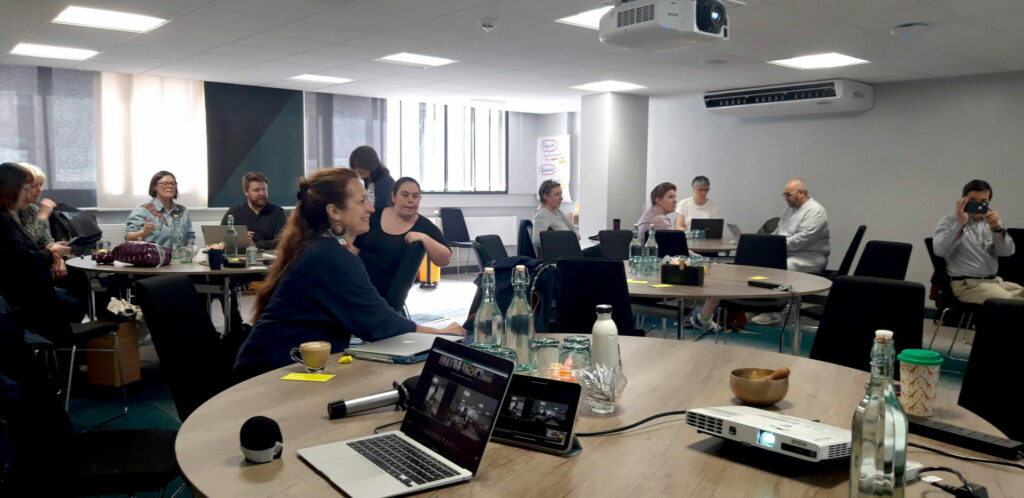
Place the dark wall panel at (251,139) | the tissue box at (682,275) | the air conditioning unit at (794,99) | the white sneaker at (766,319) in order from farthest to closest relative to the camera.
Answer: the dark wall panel at (251,139) → the air conditioning unit at (794,99) → the white sneaker at (766,319) → the tissue box at (682,275)

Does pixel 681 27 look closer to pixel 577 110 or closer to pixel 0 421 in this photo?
pixel 0 421

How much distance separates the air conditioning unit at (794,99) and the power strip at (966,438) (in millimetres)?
7203

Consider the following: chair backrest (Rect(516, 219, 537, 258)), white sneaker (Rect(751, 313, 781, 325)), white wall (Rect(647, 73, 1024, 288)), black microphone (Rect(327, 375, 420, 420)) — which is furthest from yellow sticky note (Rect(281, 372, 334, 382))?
white wall (Rect(647, 73, 1024, 288))

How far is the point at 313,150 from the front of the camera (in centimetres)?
954

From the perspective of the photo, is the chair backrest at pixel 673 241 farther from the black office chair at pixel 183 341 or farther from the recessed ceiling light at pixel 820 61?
the black office chair at pixel 183 341

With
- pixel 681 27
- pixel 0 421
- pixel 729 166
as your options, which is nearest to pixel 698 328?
pixel 681 27

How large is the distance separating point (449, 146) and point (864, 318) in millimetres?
9088

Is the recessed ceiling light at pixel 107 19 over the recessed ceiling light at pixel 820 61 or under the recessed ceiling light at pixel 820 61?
under

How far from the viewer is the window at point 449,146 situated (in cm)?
1047

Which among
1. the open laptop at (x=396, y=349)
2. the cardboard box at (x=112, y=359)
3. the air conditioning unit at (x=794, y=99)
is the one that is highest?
the air conditioning unit at (x=794, y=99)

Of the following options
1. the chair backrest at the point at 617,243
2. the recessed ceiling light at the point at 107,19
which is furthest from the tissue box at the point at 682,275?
the recessed ceiling light at the point at 107,19

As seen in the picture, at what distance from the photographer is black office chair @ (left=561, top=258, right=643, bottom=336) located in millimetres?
3477

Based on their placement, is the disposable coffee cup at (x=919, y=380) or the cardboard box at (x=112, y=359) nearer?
the disposable coffee cup at (x=919, y=380)

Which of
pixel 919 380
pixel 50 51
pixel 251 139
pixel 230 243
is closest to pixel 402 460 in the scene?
pixel 919 380
